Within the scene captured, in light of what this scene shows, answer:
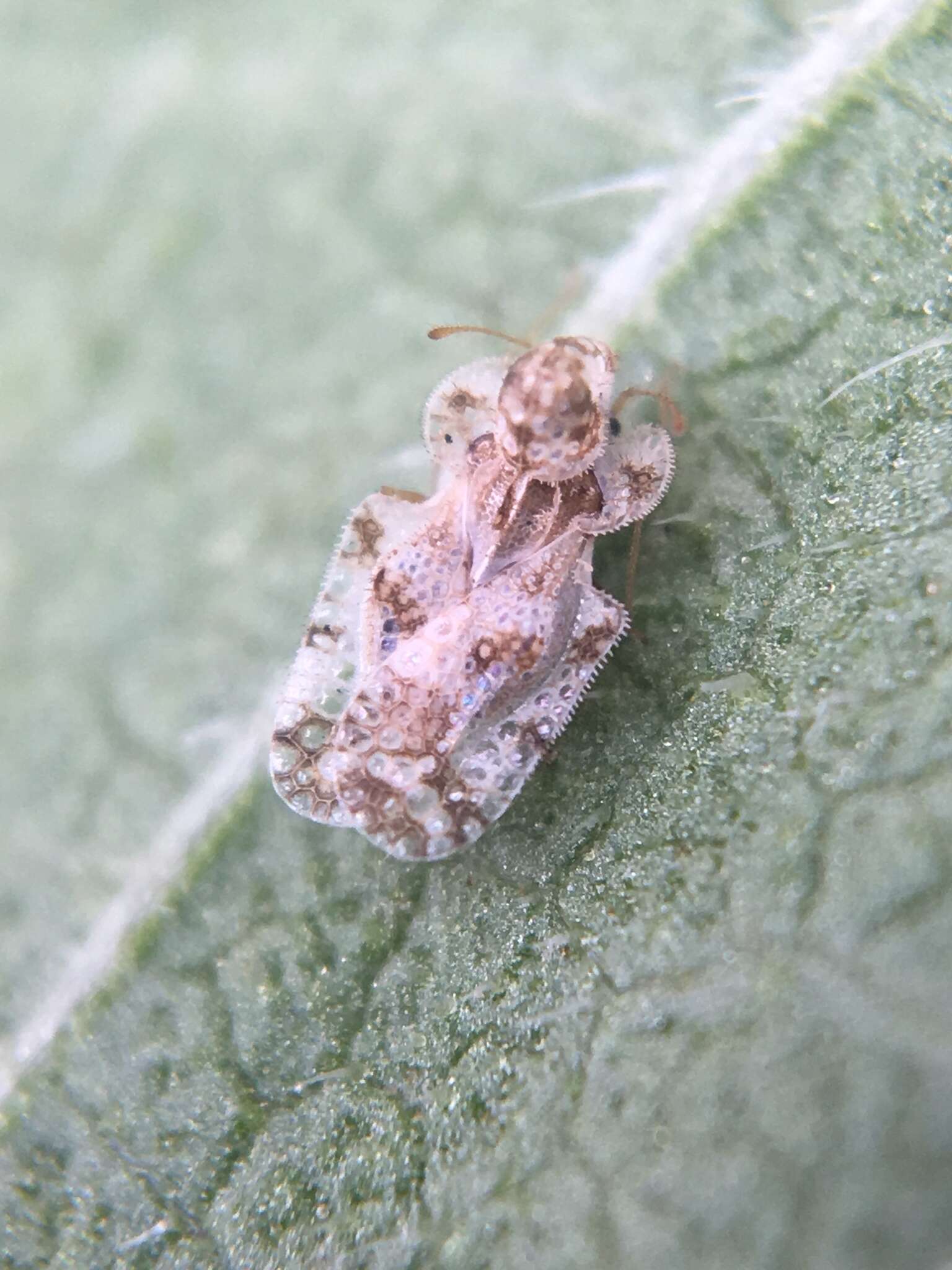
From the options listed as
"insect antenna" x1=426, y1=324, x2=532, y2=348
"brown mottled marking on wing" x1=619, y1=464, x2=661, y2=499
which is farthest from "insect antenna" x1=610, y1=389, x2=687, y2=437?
"insect antenna" x1=426, y1=324, x2=532, y2=348

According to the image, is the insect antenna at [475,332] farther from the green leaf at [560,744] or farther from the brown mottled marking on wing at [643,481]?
the brown mottled marking on wing at [643,481]

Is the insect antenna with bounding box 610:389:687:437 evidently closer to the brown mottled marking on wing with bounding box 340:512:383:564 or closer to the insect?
the insect

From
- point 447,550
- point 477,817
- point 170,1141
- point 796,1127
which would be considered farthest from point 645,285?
point 170,1141

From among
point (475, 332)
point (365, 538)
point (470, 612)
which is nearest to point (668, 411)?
point (475, 332)

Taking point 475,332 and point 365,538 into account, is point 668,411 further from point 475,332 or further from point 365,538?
point 365,538

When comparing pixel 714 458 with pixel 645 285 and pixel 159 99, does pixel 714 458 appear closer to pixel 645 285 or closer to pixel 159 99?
pixel 645 285

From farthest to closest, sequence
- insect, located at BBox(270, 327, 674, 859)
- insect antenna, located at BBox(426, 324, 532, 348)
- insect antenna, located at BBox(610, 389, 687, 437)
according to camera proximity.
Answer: insect antenna, located at BBox(426, 324, 532, 348)
insect antenna, located at BBox(610, 389, 687, 437)
insect, located at BBox(270, 327, 674, 859)
